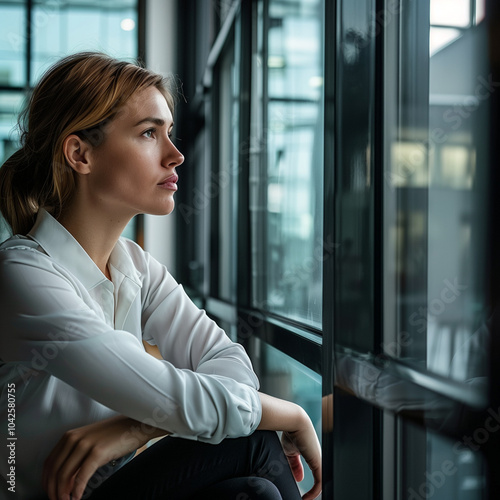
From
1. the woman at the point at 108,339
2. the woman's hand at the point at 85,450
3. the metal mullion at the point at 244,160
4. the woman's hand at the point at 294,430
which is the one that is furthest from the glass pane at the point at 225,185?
the woman's hand at the point at 85,450

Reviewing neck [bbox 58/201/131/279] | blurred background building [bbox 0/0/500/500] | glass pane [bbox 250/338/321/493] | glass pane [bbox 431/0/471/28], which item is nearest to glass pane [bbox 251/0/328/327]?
blurred background building [bbox 0/0/500/500]

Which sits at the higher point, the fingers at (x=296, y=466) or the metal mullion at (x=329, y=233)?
the metal mullion at (x=329, y=233)

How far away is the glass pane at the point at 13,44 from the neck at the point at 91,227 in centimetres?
388

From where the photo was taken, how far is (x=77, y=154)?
47.3 inches

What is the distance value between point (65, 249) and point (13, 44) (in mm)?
4083

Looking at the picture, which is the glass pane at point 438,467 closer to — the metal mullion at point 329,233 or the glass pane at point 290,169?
the metal mullion at point 329,233

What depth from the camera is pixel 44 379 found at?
1038 millimetres

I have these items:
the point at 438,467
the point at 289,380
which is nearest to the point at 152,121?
the point at 438,467

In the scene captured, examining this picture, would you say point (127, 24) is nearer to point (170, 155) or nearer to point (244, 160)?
point (244, 160)

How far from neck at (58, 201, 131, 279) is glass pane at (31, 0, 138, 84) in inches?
142

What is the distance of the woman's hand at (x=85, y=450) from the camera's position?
0.93 m

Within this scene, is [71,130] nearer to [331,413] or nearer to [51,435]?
[51,435]

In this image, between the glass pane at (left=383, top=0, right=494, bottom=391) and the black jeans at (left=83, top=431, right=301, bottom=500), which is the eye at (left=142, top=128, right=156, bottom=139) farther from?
the black jeans at (left=83, top=431, right=301, bottom=500)

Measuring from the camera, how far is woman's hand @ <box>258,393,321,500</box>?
3.55 ft
